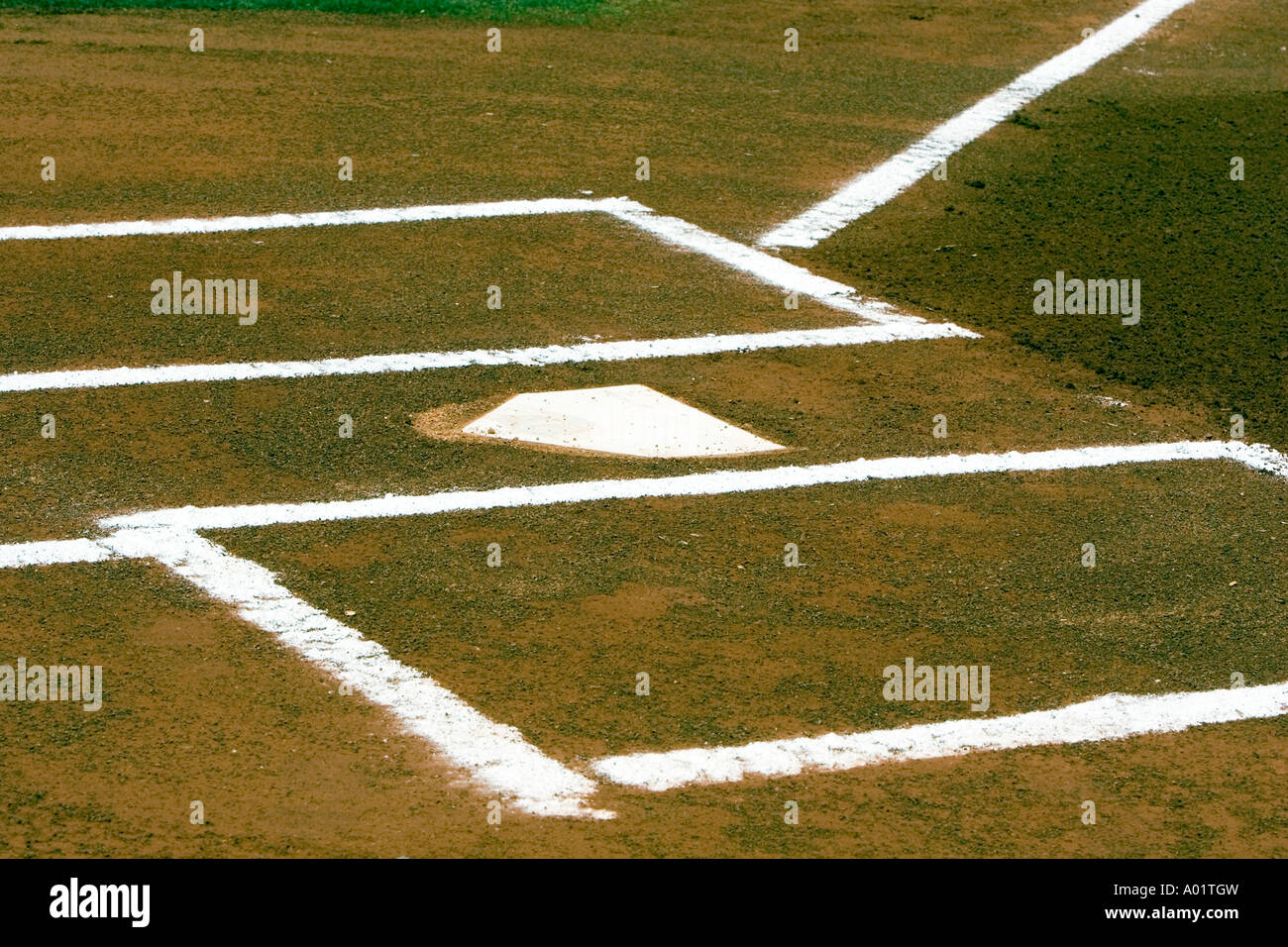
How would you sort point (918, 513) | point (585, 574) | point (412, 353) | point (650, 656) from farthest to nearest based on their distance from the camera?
1. point (412, 353)
2. point (918, 513)
3. point (585, 574)
4. point (650, 656)

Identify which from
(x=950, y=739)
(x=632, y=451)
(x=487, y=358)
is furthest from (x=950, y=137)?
(x=950, y=739)

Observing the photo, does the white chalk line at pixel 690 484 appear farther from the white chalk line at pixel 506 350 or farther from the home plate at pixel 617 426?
the white chalk line at pixel 506 350

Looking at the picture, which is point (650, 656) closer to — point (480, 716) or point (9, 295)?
point (480, 716)

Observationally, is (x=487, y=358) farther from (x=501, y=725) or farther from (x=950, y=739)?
(x=950, y=739)

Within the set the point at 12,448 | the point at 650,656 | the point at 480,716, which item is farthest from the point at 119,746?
the point at 12,448

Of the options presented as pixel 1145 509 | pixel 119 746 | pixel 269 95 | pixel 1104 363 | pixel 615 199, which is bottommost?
pixel 119 746

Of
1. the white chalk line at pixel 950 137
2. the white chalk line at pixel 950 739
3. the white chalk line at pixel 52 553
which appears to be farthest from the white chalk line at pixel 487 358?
the white chalk line at pixel 950 739
